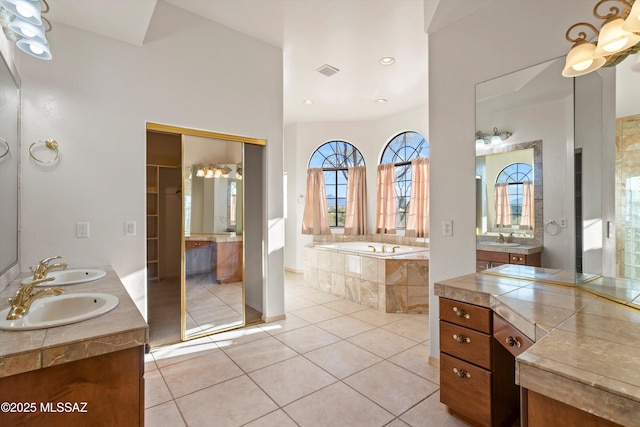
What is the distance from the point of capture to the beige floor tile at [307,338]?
9.03ft

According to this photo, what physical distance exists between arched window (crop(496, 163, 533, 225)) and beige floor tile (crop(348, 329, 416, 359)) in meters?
1.49

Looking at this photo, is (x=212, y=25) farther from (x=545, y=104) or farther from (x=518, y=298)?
(x=518, y=298)

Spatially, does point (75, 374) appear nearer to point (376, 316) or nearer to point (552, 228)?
point (552, 228)

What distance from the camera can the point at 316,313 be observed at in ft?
12.1

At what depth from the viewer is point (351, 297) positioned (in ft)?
13.9

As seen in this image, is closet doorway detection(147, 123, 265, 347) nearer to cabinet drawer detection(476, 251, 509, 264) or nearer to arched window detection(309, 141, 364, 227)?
cabinet drawer detection(476, 251, 509, 264)

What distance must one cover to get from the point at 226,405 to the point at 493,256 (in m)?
2.04

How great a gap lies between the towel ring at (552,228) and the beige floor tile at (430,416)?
49.1 inches

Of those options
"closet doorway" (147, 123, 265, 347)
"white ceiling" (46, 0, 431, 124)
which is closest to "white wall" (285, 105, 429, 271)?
"white ceiling" (46, 0, 431, 124)

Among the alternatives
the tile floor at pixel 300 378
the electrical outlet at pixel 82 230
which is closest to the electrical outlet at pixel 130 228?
the electrical outlet at pixel 82 230

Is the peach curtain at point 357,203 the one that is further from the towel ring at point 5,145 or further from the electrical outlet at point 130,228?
the towel ring at point 5,145

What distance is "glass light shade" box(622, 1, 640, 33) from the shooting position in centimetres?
109

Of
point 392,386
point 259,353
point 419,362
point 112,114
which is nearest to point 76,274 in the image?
point 112,114

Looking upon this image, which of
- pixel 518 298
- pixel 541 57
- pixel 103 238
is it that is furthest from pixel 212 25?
pixel 518 298
